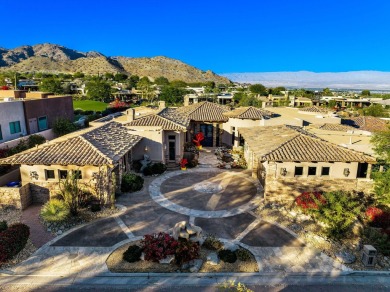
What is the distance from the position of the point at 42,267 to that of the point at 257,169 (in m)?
17.5

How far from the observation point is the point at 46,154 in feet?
58.1

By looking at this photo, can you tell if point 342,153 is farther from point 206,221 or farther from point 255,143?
point 206,221

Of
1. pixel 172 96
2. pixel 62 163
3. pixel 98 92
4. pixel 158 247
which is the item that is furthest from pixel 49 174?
pixel 98 92

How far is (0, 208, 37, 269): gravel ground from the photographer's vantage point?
12.2 meters

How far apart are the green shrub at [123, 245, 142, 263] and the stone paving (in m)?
0.96

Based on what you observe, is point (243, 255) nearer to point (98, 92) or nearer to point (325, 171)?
point (325, 171)

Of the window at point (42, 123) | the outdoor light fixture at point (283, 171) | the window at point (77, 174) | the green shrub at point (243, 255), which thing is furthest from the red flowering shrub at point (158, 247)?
the window at point (42, 123)

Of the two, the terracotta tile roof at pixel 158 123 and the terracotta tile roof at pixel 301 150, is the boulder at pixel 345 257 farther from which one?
the terracotta tile roof at pixel 158 123

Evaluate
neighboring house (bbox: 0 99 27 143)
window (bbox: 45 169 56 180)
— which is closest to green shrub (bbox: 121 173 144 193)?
window (bbox: 45 169 56 180)

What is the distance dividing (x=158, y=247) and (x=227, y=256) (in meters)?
3.22

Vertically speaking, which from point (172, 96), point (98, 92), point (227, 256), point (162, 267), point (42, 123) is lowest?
point (162, 267)

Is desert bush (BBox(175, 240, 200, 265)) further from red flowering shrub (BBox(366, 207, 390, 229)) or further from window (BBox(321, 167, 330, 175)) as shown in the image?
window (BBox(321, 167, 330, 175))

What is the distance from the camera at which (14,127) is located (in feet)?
94.7

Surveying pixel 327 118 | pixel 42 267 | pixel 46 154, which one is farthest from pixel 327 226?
pixel 327 118
